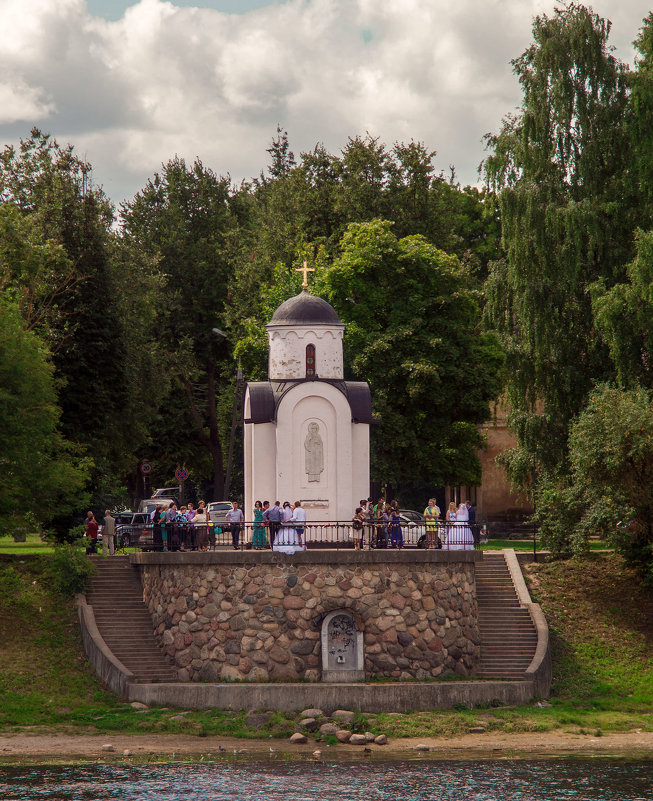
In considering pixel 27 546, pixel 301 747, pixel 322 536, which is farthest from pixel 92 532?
pixel 301 747

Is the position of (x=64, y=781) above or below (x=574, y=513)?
below

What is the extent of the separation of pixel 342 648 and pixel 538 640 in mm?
5568

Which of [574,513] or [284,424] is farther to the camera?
[574,513]

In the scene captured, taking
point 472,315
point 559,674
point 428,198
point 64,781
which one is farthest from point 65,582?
point 428,198

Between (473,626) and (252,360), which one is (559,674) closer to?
(473,626)

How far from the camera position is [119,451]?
164ft

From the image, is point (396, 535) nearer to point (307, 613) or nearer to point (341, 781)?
point (307, 613)

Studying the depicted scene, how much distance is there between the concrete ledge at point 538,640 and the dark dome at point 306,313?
911cm

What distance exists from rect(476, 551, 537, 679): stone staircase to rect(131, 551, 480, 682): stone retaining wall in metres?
1.01

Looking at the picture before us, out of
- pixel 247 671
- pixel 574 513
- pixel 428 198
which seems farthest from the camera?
pixel 428 198

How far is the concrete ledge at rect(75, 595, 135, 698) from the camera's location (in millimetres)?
33594

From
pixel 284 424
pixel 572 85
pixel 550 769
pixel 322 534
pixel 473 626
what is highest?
pixel 572 85

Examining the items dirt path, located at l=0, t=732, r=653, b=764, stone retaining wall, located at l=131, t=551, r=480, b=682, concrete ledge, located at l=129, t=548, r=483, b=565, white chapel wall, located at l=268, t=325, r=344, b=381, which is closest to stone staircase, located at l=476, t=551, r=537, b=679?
stone retaining wall, located at l=131, t=551, r=480, b=682

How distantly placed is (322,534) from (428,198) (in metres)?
24.2
